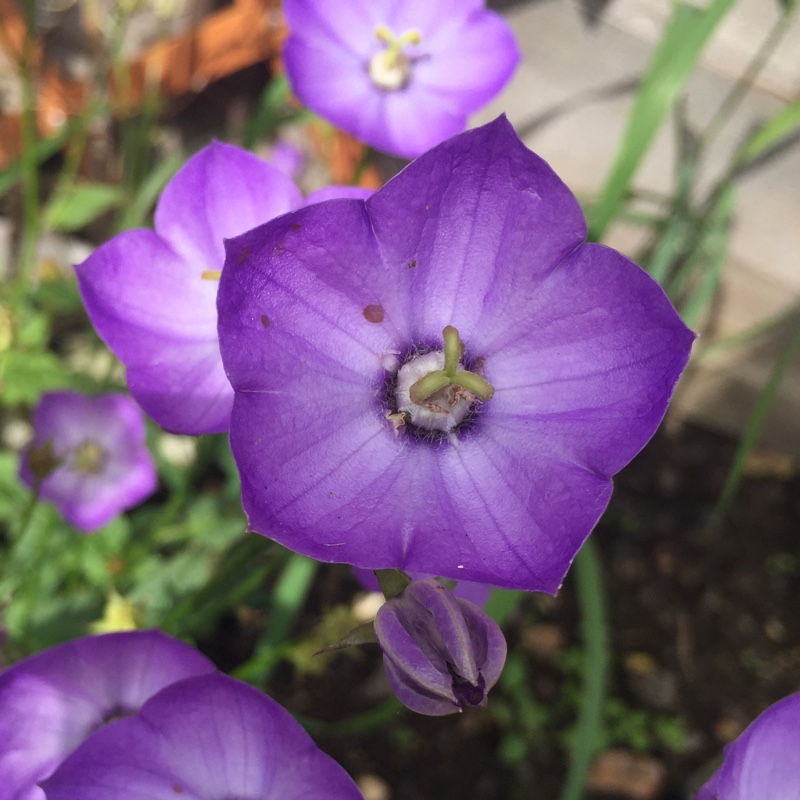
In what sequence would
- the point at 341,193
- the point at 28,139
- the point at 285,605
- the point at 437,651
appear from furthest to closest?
the point at 285,605 < the point at 28,139 < the point at 341,193 < the point at 437,651

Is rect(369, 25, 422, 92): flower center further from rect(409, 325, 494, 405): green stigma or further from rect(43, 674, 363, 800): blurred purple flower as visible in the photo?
rect(43, 674, 363, 800): blurred purple flower

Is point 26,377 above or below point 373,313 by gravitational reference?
below

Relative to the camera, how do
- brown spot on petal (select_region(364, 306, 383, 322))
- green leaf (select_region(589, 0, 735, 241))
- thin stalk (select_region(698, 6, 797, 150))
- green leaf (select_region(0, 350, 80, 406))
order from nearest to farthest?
brown spot on petal (select_region(364, 306, 383, 322))
green leaf (select_region(589, 0, 735, 241))
green leaf (select_region(0, 350, 80, 406))
thin stalk (select_region(698, 6, 797, 150))

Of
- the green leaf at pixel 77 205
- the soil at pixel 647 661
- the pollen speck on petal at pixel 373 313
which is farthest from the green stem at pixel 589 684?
the green leaf at pixel 77 205

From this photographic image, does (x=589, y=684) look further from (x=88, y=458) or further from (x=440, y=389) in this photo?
(x=88, y=458)

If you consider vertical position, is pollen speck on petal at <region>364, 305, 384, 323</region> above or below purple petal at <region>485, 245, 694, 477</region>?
below

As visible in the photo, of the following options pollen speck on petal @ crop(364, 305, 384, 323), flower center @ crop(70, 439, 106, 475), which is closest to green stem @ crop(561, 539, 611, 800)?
pollen speck on petal @ crop(364, 305, 384, 323)

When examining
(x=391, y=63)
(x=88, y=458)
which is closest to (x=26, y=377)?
(x=88, y=458)

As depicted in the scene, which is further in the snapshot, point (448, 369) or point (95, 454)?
point (95, 454)
